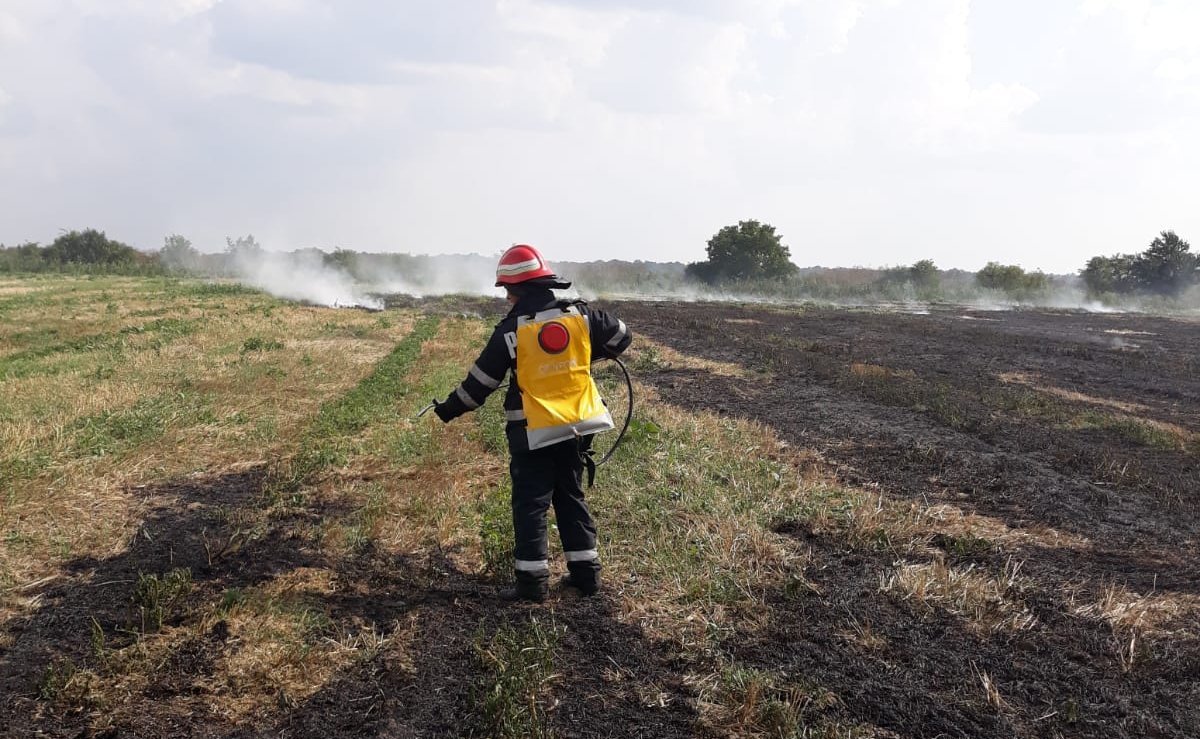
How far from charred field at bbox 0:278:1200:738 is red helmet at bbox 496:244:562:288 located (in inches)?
73.3

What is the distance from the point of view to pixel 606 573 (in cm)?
497

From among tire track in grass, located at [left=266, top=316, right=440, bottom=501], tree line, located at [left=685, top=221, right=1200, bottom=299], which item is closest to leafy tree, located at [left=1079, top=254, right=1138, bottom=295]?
tree line, located at [left=685, top=221, right=1200, bottom=299]

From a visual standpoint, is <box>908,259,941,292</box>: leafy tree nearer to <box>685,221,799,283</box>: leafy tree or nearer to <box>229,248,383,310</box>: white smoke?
<box>685,221,799,283</box>: leafy tree

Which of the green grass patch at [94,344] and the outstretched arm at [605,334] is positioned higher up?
the outstretched arm at [605,334]

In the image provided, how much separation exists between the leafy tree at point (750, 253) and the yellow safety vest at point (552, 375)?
52.3 metres

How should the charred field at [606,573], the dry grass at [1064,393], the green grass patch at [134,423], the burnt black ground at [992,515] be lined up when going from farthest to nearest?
the dry grass at [1064,393], the green grass patch at [134,423], the burnt black ground at [992,515], the charred field at [606,573]

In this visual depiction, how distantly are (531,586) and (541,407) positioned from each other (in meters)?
1.10

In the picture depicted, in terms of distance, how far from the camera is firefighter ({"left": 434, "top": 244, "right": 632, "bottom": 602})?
15.0 ft

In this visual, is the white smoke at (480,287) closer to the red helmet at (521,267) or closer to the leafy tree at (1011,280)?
the leafy tree at (1011,280)

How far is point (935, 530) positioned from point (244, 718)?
510 centimetres

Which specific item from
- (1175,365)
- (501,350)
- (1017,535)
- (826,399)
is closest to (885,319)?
(1175,365)

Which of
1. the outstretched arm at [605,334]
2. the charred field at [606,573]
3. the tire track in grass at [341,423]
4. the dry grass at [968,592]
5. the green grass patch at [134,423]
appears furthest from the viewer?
the green grass patch at [134,423]

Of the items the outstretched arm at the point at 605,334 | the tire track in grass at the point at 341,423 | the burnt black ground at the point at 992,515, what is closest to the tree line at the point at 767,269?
the burnt black ground at the point at 992,515

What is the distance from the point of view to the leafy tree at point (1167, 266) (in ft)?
161
